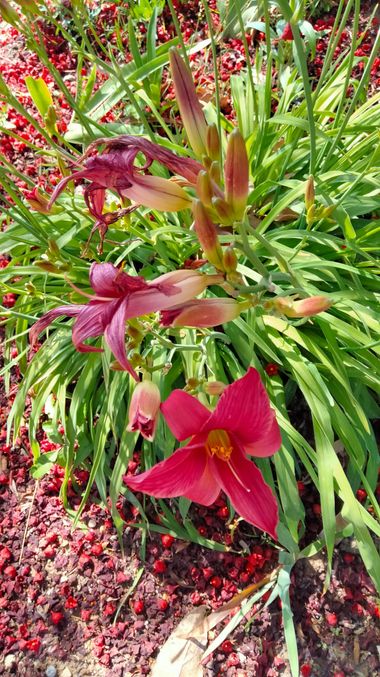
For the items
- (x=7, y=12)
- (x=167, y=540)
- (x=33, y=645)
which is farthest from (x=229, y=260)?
(x=33, y=645)

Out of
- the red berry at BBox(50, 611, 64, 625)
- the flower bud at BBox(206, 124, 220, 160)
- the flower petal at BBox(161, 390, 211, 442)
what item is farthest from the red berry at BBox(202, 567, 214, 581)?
the flower bud at BBox(206, 124, 220, 160)

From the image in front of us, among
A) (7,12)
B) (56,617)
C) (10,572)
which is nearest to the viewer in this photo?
(7,12)

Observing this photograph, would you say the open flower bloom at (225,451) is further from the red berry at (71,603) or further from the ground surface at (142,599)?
the red berry at (71,603)

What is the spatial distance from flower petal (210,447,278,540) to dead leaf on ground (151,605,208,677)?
3.16 ft

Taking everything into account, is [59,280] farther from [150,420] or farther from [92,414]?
[150,420]

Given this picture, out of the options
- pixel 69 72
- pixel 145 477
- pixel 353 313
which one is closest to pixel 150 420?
pixel 145 477

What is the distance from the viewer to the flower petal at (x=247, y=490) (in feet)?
3.75

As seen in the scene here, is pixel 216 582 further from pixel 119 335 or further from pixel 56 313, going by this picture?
pixel 119 335

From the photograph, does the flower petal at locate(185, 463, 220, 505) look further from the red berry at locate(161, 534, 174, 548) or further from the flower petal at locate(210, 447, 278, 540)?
the red berry at locate(161, 534, 174, 548)

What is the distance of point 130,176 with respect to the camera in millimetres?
1162

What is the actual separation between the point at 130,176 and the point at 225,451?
2.00 ft

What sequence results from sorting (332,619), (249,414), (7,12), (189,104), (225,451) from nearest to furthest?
1. (249,414)
2. (225,451)
3. (189,104)
4. (7,12)
5. (332,619)

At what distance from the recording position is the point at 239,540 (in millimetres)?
2008

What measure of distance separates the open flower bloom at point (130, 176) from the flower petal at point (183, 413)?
44 centimetres
